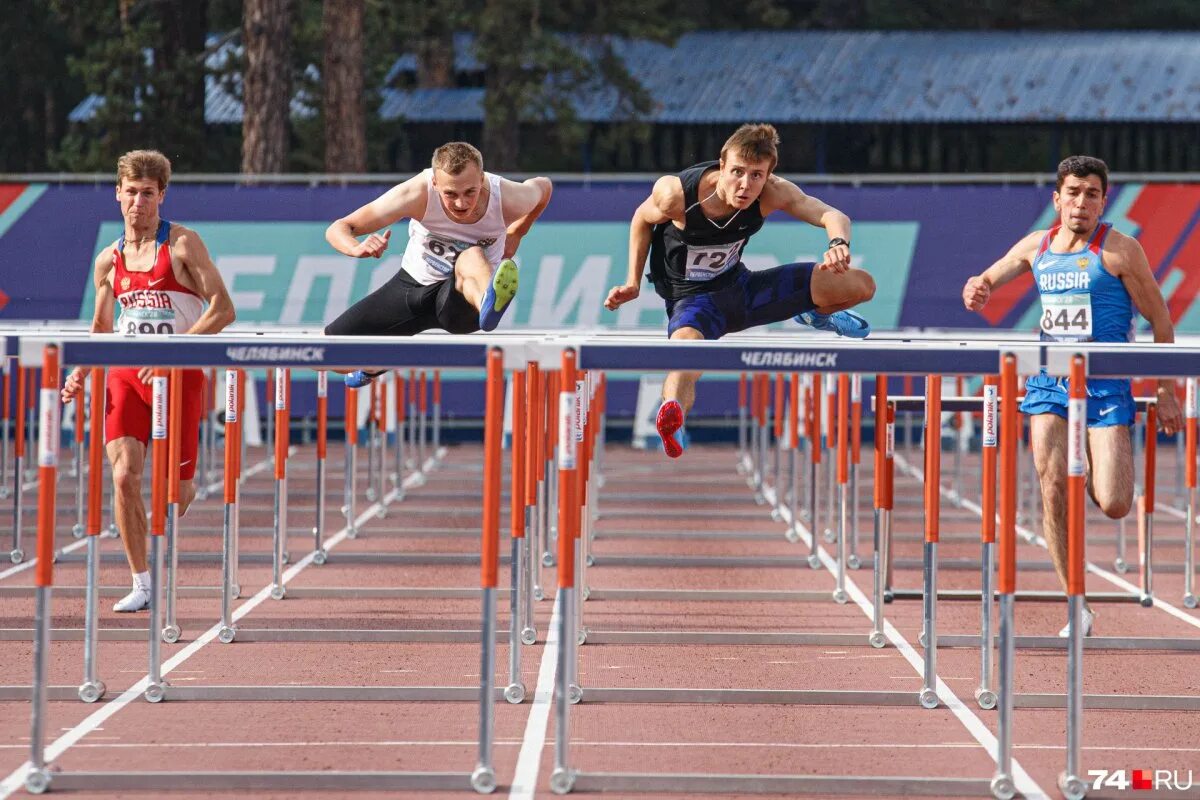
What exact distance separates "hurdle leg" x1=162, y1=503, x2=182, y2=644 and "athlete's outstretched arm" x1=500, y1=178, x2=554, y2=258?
5.96ft

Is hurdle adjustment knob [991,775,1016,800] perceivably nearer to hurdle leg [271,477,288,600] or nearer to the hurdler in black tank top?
the hurdler in black tank top

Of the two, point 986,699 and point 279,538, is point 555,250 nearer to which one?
point 279,538

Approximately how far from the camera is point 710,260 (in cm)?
816

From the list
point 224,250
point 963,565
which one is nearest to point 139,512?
point 963,565

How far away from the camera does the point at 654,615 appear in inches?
396

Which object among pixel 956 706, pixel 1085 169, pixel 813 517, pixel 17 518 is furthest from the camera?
pixel 17 518

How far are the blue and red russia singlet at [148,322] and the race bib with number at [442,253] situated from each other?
1.39 metres

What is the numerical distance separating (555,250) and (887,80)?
47.7 ft

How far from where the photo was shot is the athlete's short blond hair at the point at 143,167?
27.7ft

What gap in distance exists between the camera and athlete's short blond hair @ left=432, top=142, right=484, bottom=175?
299 inches

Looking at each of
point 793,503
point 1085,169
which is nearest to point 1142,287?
point 1085,169

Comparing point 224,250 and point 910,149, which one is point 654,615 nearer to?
point 224,250

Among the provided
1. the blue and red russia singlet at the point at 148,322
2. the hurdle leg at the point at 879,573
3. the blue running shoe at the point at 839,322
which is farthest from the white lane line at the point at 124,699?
the blue running shoe at the point at 839,322

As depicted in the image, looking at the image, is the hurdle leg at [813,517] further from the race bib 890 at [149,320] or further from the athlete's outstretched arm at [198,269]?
the race bib 890 at [149,320]
